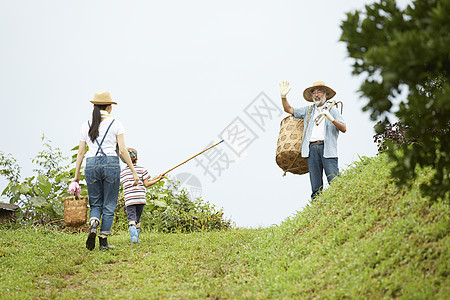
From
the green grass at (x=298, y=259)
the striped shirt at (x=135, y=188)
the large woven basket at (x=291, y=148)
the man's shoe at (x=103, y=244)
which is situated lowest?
the green grass at (x=298, y=259)

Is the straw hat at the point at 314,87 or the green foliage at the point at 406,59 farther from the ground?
the straw hat at the point at 314,87

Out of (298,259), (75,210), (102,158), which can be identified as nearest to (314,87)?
(298,259)

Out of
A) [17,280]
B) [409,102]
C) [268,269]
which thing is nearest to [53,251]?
[17,280]

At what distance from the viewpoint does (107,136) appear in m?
7.21

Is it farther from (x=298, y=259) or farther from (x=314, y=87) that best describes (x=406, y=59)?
(x=314, y=87)

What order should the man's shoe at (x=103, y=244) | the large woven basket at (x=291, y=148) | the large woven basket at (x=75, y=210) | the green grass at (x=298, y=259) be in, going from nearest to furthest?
the green grass at (x=298, y=259) < the man's shoe at (x=103, y=244) < the large woven basket at (x=75, y=210) < the large woven basket at (x=291, y=148)

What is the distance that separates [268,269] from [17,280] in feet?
11.2

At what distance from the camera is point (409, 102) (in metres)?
3.79

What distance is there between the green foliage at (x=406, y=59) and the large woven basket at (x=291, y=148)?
3923 mm

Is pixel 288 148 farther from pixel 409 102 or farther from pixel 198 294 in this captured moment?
pixel 409 102

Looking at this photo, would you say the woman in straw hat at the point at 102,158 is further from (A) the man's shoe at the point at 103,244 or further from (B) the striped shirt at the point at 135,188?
(B) the striped shirt at the point at 135,188

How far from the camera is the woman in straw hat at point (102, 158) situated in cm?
716

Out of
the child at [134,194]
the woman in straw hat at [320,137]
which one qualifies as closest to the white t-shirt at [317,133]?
the woman in straw hat at [320,137]

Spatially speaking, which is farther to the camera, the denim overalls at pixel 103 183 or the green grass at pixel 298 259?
the denim overalls at pixel 103 183
